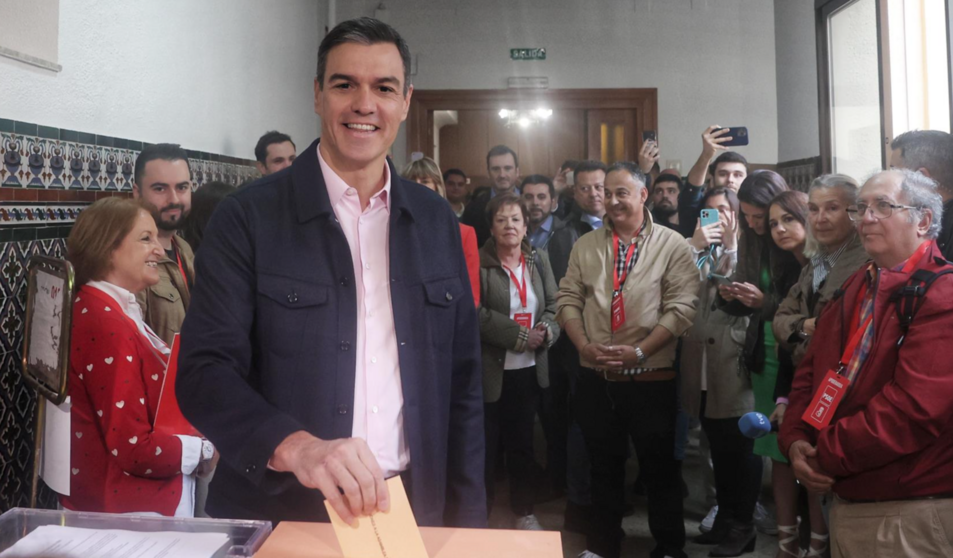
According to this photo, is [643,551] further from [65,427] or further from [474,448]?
[65,427]

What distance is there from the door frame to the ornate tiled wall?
4384mm

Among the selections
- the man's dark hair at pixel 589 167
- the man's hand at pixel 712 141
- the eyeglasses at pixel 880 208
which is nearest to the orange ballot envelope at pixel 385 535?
the eyeglasses at pixel 880 208

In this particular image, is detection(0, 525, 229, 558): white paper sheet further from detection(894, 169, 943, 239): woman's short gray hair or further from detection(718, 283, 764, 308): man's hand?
detection(718, 283, 764, 308): man's hand

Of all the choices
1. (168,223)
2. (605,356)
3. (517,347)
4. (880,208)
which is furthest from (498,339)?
(880,208)

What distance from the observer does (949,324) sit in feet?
6.12

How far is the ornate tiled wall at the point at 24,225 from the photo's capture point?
204 centimetres

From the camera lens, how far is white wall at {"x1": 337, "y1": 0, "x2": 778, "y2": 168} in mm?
6648

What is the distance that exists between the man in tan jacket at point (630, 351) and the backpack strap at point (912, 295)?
1029 mm

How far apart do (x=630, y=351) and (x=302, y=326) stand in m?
1.92

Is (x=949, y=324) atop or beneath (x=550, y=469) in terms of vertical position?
atop

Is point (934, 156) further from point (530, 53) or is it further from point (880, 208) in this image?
point (530, 53)

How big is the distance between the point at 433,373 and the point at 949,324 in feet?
4.46

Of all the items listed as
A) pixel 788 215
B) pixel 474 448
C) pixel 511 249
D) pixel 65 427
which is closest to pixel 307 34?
pixel 511 249

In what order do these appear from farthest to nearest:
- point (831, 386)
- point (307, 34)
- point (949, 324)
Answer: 1. point (307, 34)
2. point (831, 386)
3. point (949, 324)
